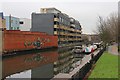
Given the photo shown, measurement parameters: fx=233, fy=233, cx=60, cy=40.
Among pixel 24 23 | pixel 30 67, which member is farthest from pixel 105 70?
pixel 24 23

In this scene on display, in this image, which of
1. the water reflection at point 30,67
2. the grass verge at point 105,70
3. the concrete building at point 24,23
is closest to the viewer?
the grass verge at point 105,70

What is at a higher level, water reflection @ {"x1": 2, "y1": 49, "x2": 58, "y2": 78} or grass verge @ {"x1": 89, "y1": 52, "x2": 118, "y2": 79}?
grass verge @ {"x1": 89, "y1": 52, "x2": 118, "y2": 79}

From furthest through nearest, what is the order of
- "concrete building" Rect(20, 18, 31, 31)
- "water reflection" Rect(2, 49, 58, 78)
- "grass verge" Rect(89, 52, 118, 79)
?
"concrete building" Rect(20, 18, 31, 31) → "water reflection" Rect(2, 49, 58, 78) → "grass verge" Rect(89, 52, 118, 79)

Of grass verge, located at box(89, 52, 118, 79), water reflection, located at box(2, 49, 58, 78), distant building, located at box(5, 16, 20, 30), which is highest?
distant building, located at box(5, 16, 20, 30)

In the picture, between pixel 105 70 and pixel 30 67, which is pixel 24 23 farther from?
pixel 105 70

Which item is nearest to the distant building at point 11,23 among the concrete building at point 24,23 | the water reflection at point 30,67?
the concrete building at point 24,23

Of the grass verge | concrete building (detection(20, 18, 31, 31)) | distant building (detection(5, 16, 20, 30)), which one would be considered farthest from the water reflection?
concrete building (detection(20, 18, 31, 31))

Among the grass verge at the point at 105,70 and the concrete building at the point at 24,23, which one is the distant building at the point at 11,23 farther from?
the grass verge at the point at 105,70

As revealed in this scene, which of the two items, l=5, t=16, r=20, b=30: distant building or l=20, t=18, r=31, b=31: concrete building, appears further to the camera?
l=20, t=18, r=31, b=31: concrete building

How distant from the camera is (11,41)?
1635 inches

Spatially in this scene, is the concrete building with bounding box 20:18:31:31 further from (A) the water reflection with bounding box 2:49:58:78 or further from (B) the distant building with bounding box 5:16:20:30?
(A) the water reflection with bounding box 2:49:58:78

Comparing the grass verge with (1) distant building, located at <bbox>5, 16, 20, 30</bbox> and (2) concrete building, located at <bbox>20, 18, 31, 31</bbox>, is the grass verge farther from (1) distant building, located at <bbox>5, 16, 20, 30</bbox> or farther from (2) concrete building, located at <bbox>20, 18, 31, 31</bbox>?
(2) concrete building, located at <bbox>20, 18, 31, 31</bbox>

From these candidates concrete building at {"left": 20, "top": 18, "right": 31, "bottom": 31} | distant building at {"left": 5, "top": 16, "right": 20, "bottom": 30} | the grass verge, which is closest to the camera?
the grass verge

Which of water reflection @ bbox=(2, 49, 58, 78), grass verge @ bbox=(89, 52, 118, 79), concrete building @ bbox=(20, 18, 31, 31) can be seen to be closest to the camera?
grass verge @ bbox=(89, 52, 118, 79)
